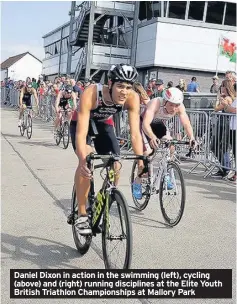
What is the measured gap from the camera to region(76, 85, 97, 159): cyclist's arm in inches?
164

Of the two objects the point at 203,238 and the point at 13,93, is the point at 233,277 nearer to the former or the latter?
the point at 203,238

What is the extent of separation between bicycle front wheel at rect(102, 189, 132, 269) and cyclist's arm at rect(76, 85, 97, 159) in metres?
0.52

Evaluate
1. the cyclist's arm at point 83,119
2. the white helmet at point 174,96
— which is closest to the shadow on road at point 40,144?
the white helmet at point 174,96

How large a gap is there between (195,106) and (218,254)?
347 inches

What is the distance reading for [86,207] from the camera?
448 cm

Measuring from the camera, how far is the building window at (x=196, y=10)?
26703 millimetres

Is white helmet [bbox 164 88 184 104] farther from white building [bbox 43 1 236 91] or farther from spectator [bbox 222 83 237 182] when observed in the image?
white building [bbox 43 1 236 91]

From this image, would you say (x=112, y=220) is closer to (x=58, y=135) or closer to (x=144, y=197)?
(x=144, y=197)

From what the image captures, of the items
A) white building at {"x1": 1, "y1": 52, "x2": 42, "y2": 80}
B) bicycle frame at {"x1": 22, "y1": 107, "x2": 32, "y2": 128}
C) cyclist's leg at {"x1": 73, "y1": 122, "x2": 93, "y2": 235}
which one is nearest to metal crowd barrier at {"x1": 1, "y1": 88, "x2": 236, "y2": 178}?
cyclist's leg at {"x1": 73, "y1": 122, "x2": 93, "y2": 235}

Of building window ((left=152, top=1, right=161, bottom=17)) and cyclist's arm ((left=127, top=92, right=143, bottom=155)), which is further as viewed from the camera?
building window ((left=152, top=1, right=161, bottom=17))

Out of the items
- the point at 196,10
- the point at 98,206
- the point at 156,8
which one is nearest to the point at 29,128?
the point at 98,206

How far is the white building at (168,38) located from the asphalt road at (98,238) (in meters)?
18.9

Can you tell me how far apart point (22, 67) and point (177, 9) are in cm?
6638

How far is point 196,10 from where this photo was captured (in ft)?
88.6
